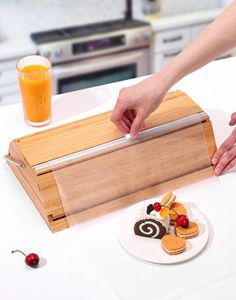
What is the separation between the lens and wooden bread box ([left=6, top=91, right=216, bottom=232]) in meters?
1.23

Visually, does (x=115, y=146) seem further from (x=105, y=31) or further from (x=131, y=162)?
(x=105, y=31)

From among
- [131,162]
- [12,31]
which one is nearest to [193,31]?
[12,31]

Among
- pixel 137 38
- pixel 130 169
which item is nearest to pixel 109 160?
pixel 130 169

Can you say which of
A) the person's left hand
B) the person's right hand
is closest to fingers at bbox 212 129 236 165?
the person's left hand

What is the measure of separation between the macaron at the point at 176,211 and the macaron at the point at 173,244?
7 cm

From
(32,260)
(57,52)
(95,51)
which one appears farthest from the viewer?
(95,51)

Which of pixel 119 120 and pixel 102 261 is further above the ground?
pixel 119 120

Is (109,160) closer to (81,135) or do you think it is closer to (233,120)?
(81,135)

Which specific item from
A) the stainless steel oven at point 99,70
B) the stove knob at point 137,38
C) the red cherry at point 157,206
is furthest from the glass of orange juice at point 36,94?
the stove knob at point 137,38

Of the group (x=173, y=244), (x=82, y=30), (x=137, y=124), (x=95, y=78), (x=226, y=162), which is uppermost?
(x=82, y=30)

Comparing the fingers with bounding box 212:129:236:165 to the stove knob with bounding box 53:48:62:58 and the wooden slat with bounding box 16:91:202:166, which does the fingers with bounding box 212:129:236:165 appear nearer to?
the wooden slat with bounding box 16:91:202:166

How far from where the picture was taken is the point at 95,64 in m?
3.33

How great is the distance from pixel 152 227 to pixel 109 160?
22 centimetres

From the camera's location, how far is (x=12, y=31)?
132 inches
